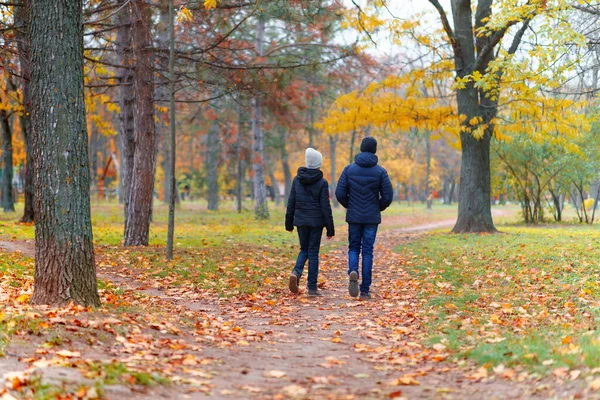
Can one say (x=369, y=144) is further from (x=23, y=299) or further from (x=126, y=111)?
(x=126, y=111)

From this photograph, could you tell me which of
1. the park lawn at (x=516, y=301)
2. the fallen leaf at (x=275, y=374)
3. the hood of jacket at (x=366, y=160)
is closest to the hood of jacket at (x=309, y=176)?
the hood of jacket at (x=366, y=160)

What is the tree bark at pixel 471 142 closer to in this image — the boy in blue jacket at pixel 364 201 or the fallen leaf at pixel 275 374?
the boy in blue jacket at pixel 364 201

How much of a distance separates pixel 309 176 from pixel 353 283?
165 centimetres

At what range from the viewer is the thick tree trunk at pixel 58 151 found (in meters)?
6.71

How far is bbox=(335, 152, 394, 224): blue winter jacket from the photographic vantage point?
9062 millimetres

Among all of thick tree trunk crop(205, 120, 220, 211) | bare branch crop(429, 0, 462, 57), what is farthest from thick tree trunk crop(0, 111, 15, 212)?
bare branch crop(429, 0, 462, 57)

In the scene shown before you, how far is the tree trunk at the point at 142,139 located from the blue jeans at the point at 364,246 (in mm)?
6592

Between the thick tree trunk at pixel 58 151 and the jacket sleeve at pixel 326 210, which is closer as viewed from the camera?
the thick tree trunk at pixel 58 151

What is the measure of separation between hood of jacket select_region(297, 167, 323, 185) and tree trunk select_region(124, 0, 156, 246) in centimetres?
592

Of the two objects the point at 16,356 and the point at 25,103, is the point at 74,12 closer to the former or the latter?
the point at 16,356

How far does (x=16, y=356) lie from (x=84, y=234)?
7.05 feet

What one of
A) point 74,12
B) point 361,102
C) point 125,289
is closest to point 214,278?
point 125,289

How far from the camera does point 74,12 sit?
6840 millimetres

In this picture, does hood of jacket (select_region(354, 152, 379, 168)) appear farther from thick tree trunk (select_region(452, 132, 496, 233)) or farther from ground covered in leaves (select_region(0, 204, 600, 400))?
thick tree trunk (select_region(452, 132, 496, 233))
